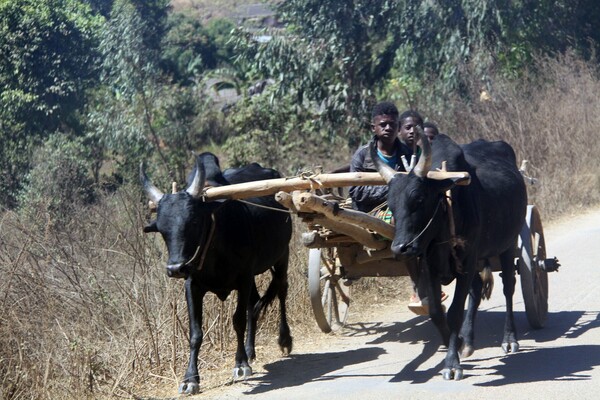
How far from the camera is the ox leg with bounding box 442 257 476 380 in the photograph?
22.1ft

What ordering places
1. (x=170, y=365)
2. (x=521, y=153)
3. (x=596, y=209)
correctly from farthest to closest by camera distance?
(x=521, y=153) → (x=596, y=209) → (x=170, y=365)

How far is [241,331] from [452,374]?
64.3 inches

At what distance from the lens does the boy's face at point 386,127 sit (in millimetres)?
7809

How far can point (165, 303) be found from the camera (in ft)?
26.2

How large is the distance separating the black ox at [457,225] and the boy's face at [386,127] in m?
0.44

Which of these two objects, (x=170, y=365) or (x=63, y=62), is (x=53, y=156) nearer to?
(x=63, y=62)

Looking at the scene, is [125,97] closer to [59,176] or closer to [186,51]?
[59,176]

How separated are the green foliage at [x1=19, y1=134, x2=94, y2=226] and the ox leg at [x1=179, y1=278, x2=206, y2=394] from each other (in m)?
6.87

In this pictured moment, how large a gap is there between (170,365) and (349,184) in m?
2.06

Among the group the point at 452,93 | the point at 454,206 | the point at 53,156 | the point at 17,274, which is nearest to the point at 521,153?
the point at 452,93

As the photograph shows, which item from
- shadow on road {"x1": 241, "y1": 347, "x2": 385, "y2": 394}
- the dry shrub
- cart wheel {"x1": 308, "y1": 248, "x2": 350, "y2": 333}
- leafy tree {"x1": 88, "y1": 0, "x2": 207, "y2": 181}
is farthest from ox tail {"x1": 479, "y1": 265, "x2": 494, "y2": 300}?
leafy tree {"x1": 88, "y1": 0, "x2": 207, "y2": 181}

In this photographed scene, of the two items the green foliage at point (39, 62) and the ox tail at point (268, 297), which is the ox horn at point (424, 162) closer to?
the ox tail at point (268, 297)

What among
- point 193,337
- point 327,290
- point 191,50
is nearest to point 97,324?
point 193,337

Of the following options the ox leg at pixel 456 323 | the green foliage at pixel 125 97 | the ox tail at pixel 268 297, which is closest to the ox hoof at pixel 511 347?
the ox leg at pixel 456 323
